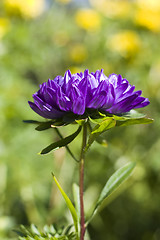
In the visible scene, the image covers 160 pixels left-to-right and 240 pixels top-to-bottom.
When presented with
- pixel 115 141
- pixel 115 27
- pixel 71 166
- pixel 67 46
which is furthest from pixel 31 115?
pixel 115 27

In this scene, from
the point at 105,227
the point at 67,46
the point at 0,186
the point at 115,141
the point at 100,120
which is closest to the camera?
the point at 100,120

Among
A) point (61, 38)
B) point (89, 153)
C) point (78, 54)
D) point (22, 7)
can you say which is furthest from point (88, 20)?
point (89, 153)

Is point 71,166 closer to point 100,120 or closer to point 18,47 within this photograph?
point 18,47

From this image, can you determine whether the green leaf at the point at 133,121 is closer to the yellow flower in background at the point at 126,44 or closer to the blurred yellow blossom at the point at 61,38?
the yellow flower in background at the point at 126,44

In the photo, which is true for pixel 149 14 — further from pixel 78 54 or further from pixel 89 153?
pixel 89 153

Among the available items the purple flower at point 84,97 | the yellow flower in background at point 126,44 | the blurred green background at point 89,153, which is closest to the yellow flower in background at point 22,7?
the blurred green background at point 89,153

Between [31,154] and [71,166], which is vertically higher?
[31,154]

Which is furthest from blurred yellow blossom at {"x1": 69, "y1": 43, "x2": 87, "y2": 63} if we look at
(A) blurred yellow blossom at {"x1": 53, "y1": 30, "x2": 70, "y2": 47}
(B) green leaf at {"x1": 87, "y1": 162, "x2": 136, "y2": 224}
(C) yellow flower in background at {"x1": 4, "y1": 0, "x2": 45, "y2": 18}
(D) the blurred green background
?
(B) green leaf at {"x1": 87, "y1": 162, "x2": 136, "y2": 224}
